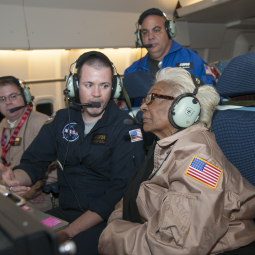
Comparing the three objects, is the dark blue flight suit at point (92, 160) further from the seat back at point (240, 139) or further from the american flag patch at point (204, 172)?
the american flag patch at point (204, 172)

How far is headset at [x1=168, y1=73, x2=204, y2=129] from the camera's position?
1.33 m

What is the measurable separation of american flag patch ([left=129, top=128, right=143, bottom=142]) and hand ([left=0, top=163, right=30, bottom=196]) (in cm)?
79

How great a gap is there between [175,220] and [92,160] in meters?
0.91

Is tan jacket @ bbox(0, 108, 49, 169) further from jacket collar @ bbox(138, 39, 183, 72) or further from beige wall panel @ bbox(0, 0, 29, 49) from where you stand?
jacket collar @ bbox(138, 39, 183, 72)

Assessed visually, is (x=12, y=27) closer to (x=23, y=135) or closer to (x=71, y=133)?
(x=23, y=135)

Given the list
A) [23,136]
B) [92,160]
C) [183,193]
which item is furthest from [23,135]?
[183,193]

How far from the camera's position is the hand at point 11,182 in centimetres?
166

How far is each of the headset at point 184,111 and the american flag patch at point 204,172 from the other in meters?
0.26

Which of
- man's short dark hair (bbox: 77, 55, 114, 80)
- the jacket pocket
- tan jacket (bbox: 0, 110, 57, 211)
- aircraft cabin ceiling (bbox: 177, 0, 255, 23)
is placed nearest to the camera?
the jacket pocket

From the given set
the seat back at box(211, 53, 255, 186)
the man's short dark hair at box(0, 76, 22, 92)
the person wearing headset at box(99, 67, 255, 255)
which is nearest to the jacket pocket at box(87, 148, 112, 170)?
the person wearing headset at box(99, 67, 255, 255)

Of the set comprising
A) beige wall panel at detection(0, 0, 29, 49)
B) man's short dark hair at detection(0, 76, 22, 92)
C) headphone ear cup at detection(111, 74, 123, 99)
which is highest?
beige wall panel at detection(0, 0, 29, 49)

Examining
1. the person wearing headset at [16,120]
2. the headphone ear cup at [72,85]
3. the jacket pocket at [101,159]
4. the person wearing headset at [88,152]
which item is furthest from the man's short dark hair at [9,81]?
the jacket pocket at [101,159]

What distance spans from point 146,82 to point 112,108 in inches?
15.7

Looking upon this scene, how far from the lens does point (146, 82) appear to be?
7.00 ft
